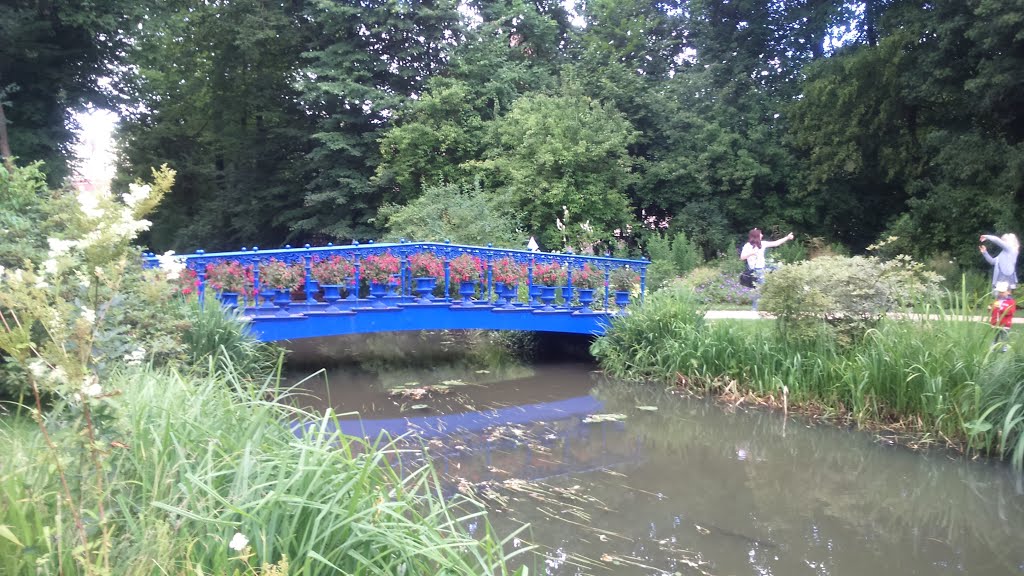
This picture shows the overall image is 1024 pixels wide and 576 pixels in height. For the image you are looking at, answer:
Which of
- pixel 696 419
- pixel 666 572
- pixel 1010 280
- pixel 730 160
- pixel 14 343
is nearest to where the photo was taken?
pixel 14 343

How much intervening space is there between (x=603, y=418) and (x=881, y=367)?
3.03 metres

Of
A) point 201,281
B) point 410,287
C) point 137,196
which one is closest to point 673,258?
point 410,287

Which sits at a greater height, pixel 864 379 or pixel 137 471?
pixel 137 471

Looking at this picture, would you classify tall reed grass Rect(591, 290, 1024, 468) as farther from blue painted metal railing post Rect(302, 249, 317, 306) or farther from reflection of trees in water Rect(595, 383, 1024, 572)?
blue painted metal railing post Rect(302, 249, 317, 306)

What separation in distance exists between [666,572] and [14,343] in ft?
12.2

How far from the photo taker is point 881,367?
7.45m

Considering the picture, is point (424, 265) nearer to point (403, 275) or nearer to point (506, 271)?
point (403, 275)

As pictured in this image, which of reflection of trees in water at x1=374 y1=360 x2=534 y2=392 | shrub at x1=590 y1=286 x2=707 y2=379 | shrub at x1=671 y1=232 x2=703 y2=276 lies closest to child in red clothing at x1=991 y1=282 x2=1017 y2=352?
shrub at x1=590 y1=286 x2=707 y2=379

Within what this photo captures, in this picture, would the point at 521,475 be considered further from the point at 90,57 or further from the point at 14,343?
the point at 90,57

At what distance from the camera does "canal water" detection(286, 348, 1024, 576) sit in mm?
4684

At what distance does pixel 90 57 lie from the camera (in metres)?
18.3

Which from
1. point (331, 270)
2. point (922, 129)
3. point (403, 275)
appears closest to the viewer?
point (331, 270)

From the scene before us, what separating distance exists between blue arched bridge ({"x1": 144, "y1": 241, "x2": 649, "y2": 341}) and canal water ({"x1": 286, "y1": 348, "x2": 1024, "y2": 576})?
3.93 feet

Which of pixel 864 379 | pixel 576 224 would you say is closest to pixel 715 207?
pixel 576 224
